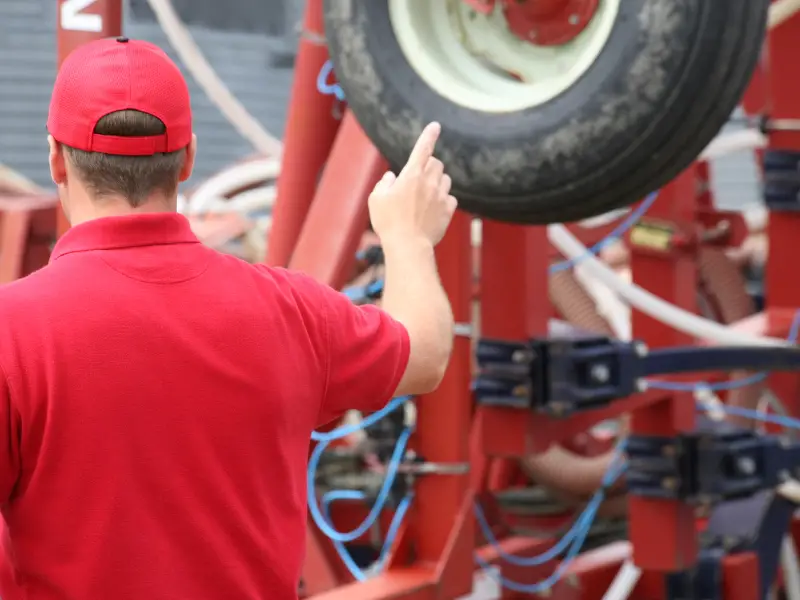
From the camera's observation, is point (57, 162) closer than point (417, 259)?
Yes

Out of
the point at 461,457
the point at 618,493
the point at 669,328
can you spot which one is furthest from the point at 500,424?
the point at 618,493

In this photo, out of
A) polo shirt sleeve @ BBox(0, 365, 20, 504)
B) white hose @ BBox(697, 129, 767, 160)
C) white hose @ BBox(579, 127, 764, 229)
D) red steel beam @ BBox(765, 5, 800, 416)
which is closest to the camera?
polo shirt sleeve @ BBox(0, 365, 20, 504)

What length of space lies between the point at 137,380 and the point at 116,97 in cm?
27

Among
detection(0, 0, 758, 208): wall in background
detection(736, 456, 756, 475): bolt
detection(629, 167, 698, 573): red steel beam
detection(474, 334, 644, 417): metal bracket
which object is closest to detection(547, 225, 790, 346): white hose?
detection(629, 167, 698, 573): red steel beam

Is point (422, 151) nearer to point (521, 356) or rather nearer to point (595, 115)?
point (595, 115)

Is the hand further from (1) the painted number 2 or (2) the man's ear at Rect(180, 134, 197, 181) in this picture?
(1) the painted number 2

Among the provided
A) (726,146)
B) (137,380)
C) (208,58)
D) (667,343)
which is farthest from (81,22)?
(208,58)

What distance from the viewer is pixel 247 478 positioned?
144cm

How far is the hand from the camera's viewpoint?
162 centimetres

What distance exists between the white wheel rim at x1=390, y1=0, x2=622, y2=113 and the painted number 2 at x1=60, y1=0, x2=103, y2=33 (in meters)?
0.51

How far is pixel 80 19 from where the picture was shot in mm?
2461

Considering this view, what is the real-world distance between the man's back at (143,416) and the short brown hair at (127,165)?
29mm

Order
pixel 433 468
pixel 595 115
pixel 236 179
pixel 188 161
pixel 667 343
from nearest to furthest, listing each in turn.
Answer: pixel 188 161 < pixel 595 115 < pixel 433 468 < pixel 667 343 < pixel 236 179

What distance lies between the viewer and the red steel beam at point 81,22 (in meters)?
2.45
